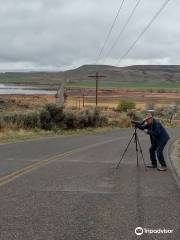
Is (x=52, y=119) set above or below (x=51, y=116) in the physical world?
below

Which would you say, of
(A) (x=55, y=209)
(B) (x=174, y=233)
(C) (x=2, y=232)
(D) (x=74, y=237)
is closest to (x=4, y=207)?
(A) (x=55, y=209)

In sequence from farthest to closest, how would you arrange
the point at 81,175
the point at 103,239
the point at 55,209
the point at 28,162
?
the point at 28,162 < the point at 81,175 < the point at 55,209 < the point at 103,239

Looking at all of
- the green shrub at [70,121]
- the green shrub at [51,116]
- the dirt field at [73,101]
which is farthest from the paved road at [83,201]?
the dirt field at [73,101]

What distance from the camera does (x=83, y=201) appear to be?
975 cm

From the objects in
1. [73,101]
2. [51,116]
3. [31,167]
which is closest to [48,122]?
[51,116]

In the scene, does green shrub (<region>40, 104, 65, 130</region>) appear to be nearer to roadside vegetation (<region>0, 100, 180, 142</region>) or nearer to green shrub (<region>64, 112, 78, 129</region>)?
roadside vegetation (<region>0, 100, 180, 142</region>)

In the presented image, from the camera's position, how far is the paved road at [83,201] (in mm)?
7578

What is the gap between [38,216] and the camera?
838 cm

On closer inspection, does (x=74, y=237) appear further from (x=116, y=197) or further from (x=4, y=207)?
(x=116, y=197)

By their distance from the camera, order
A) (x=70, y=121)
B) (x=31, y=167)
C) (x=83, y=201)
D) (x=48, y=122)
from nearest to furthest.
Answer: (x=83, y=201)
(x=31, y=167)
(x=48, y=122)
(x=70, y=121)

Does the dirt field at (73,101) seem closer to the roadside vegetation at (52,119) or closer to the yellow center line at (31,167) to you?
the roadside vegetation at (52,119)

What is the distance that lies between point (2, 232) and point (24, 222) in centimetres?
62

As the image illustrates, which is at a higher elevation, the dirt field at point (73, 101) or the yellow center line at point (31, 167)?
the dirt field at point (73, 101)

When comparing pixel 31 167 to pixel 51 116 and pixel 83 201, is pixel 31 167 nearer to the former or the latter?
pixel 83 201
